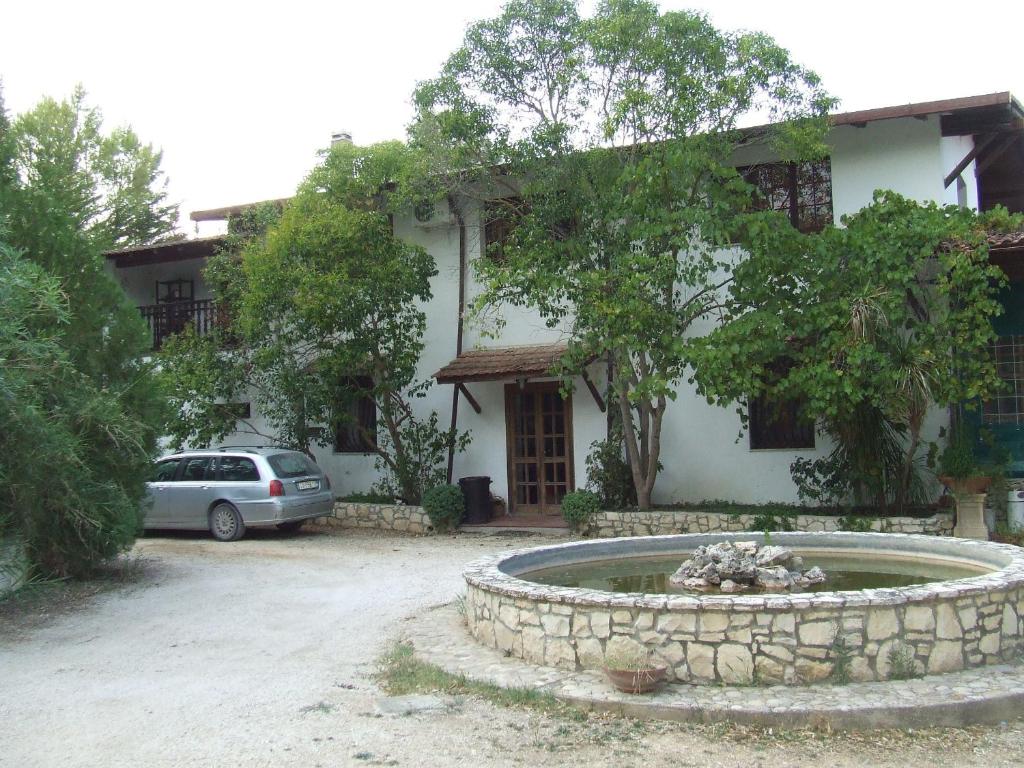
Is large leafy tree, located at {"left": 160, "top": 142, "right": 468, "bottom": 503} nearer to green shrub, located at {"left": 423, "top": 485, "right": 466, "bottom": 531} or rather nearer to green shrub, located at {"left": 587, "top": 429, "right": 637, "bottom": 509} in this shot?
green shrub, located at {"left": 423, "top": 485, "right": 466, "bottom": 531}

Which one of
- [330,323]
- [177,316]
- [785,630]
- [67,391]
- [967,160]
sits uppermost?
[967,160]

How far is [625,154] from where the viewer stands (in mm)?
13789

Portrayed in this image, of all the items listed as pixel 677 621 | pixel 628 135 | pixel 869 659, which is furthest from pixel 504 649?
pixel 628 135

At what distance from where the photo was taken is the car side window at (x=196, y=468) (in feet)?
48.7

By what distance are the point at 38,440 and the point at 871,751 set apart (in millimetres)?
7047

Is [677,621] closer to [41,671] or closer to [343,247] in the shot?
[41,671]

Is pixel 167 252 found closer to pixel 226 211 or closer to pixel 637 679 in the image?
pixel 226 211

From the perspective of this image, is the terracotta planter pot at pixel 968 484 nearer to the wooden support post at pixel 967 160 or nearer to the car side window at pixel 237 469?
the wooden support post at pixel 967 160

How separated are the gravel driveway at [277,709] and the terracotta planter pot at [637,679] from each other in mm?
283

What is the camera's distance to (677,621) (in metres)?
5.94

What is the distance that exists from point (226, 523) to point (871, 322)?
9614 mm

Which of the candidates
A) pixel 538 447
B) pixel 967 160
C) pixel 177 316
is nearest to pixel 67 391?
pixel 538 447

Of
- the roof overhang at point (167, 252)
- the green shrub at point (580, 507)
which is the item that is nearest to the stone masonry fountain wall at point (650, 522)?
the green shrub at point (580, 507)

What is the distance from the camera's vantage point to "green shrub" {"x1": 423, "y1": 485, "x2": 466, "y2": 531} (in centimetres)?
1499
